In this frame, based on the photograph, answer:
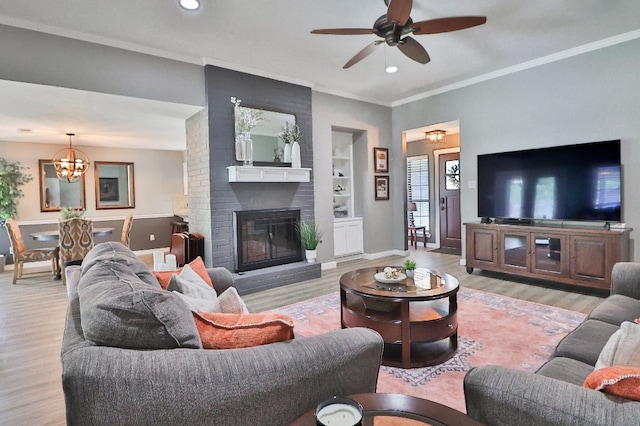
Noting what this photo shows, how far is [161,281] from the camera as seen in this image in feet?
6.95

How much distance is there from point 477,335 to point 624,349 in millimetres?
1849

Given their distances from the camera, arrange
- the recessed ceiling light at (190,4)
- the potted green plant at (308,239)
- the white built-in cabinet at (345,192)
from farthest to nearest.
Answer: the white built-in cabinet at (345,192) < the potted green plant at (308,239) < the recessed ceiling light at (190,4)

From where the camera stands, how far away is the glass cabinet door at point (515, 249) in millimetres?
4340

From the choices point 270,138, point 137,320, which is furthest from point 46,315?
point 137,320

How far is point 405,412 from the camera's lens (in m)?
0.96

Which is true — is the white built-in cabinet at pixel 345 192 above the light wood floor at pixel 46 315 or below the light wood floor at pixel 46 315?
above

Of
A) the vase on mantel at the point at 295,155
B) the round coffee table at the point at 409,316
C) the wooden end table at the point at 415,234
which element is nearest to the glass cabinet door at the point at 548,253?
the round coffee table at the point at 409,316

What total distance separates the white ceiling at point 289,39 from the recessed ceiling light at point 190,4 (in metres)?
0.06

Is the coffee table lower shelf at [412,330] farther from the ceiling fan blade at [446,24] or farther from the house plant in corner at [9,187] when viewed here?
the house plant in corner at [9,187]

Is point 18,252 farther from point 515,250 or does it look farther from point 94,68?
point 515,250

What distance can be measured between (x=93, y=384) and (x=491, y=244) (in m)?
4.78

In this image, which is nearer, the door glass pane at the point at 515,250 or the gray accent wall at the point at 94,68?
the gray accent wall at the point at 94,68

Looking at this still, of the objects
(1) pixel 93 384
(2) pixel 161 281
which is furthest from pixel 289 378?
(2) pixel 161 281

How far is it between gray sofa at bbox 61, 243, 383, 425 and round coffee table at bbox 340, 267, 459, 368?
1.17m
